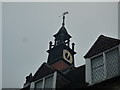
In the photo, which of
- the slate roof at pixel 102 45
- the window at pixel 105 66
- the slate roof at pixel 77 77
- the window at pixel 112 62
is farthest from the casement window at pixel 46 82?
the window at pixel 112 62

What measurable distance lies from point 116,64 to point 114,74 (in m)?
0.55

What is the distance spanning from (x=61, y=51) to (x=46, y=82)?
13965mm

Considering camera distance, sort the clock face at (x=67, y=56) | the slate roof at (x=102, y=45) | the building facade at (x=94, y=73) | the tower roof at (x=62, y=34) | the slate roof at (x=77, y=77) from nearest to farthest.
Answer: the building facade at (x=94, y=73) < the slate roof at (x=102, y=45) < the slate roof at (x=77, y=77) < the clock face at (x=67, y=56) < the tower roof at (x=62, y=34)

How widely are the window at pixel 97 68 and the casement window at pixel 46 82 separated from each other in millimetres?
2677

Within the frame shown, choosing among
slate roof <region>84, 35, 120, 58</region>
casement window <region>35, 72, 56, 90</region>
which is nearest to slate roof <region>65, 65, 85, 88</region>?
casement window <region>35, 72, 56, 90</region>

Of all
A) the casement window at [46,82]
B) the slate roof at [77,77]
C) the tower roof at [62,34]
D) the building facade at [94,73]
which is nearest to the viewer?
the building facade at [94,73]

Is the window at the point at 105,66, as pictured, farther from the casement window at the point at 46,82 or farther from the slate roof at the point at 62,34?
the slate roof at the point at 62,34

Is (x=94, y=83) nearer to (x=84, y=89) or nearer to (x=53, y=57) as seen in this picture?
(x=84, y=89)

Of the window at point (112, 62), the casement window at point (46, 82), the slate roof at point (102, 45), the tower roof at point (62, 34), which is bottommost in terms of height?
the casement window at point (46, 82)

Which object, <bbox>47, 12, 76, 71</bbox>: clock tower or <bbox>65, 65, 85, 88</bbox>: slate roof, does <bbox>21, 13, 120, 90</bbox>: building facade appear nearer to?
<bbox>65, 65, 85, 88</bbox>: slate roof

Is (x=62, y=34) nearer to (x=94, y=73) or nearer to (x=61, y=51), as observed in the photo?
(x=61, y=51)

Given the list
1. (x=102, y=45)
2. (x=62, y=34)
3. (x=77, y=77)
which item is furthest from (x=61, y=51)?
(x=102, y=45)

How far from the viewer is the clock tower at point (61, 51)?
107ft

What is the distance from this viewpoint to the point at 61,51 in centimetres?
3381
